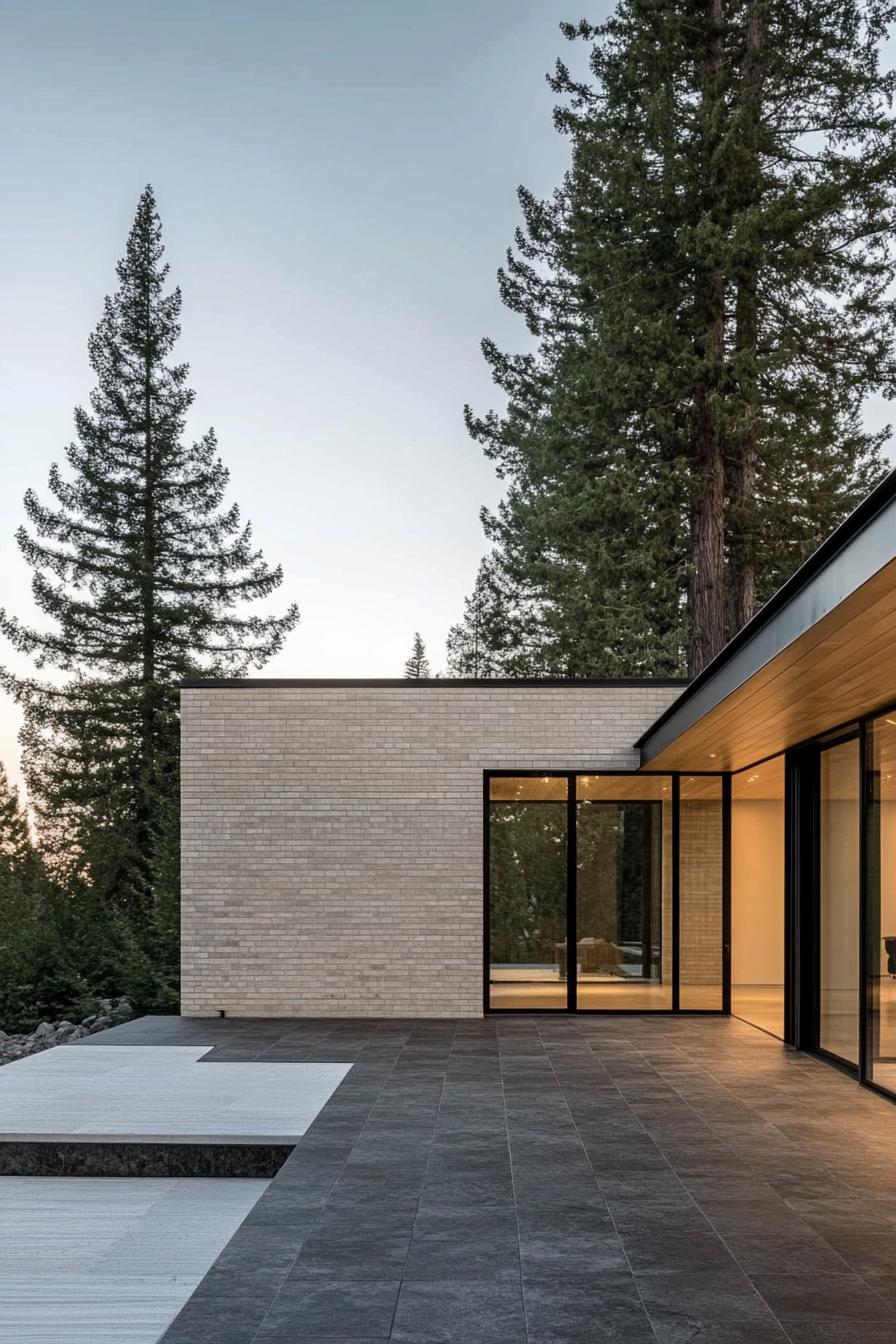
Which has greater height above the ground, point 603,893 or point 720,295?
point 720,295

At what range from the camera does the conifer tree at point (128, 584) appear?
2583cm

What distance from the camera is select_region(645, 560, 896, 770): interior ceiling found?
16.5 ft

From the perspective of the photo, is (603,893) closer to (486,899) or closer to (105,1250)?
(486,899)

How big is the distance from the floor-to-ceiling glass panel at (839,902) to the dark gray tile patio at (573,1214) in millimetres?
Result: 447

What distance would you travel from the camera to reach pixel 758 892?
491 inches

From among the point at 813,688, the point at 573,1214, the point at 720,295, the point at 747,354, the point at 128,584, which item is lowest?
the point at 573,1214

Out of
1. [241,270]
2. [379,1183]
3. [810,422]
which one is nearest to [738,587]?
[810,422]

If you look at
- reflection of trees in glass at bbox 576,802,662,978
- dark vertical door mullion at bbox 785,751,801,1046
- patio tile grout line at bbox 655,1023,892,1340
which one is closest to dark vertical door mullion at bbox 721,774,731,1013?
reflection of trees in glass at bbox 576,802,662,978

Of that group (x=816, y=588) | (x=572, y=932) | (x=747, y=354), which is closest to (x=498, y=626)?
(x=747, y=354)

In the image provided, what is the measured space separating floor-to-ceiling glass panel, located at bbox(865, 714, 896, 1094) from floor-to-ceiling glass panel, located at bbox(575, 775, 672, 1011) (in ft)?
13.4

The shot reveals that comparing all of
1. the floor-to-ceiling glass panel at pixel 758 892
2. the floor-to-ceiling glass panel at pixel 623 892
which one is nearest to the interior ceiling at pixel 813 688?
the floor-to-ceiling glass panel at pixel 758 892

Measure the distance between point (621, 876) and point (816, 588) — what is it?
8.18 m

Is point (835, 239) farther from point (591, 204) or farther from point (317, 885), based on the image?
point (317, 885)

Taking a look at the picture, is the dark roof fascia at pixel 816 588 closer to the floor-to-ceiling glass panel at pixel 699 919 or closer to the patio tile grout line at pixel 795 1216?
the patio tile grout line at pixel 795 1216
